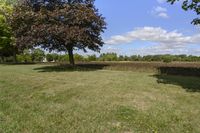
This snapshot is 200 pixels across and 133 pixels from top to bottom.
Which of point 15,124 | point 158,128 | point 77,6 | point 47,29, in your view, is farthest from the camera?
point 77,6

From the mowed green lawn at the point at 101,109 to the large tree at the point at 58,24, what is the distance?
34.1 feet

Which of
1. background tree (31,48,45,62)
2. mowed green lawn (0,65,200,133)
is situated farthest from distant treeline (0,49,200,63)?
mowed green lawn (0,65,200,133)

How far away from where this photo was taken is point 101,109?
9.55m

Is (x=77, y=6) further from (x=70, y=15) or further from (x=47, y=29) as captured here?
(x=47, y=29)

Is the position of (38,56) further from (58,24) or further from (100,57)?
(58,24)

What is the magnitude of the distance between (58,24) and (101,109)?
15.9m

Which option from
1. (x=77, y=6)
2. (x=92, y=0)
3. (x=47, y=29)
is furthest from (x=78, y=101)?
(x=92, y=0)

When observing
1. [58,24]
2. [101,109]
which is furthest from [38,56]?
[101,109]

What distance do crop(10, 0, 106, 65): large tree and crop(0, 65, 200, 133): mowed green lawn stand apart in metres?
10.4

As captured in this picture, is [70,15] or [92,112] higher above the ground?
[70,15]

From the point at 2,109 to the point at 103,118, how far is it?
3.55 metres

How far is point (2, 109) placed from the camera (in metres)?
10.4

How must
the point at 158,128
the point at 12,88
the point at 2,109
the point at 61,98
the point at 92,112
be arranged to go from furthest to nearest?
the point at 12,88 < the point at 61,98 < the point at 2,109 < the point at 92,112 < the point at 158,128

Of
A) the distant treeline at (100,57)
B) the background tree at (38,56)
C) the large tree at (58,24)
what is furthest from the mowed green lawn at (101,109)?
the background tree at (38,56)
